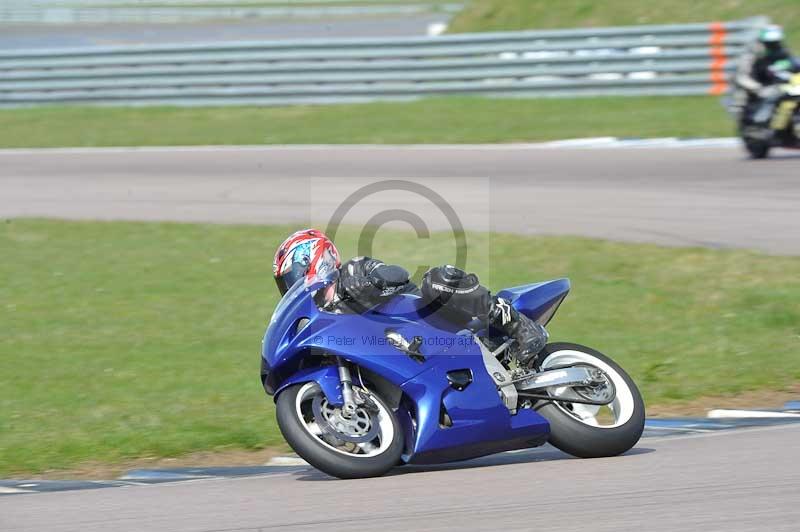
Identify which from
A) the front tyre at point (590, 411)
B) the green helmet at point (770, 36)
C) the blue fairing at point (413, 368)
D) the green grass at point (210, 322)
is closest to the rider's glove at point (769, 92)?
the green helmet at point (770, 36)

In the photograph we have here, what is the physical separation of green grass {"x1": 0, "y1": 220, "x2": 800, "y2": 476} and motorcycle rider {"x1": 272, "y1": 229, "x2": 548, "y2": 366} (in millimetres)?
1258

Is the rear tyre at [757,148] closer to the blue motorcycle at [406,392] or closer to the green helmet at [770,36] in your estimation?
the green helmet at [770,36]

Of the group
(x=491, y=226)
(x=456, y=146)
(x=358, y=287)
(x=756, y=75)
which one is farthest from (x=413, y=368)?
(x=456, y=146)

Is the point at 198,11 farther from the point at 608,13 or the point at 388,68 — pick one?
the point at 388,68

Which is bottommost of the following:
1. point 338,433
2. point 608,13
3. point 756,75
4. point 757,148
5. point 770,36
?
point 757,148

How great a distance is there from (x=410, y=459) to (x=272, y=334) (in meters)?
0.83

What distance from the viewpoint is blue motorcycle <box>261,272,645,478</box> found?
16.7ft

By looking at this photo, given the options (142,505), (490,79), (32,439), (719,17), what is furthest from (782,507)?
(719,17)

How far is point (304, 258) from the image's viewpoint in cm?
548

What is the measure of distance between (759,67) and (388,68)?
648 centimetres

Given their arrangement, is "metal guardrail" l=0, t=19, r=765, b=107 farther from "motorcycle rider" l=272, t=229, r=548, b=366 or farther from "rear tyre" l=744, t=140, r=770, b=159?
"motorcycle rider" l=272, t=229, r=548, b=366

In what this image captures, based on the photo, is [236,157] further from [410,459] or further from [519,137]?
[410,459]

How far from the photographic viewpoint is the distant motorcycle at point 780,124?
13625mm

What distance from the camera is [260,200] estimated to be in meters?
13.0
